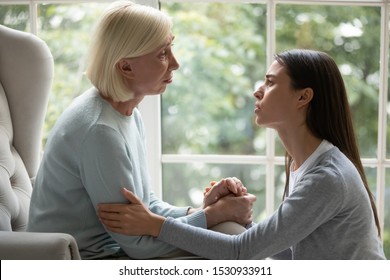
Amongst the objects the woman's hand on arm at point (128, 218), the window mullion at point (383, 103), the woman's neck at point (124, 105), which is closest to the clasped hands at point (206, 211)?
the woman's hand on arm at point (128, 218)

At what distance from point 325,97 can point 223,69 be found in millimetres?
2393

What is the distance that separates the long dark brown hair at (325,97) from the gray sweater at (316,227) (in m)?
0.06

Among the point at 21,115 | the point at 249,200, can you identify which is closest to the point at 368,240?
the point at 249,200

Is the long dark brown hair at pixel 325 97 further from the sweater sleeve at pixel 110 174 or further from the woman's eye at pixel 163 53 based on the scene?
the sweater sleeve at pixel 110 174

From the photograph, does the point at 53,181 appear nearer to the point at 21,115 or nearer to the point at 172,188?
the point at 21,115

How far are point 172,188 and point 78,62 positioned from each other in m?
0.95

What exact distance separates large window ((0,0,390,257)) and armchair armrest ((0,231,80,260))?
3.99 feet

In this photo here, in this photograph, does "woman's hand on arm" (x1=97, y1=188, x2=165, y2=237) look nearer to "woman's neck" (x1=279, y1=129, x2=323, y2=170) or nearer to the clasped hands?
the clasped hands

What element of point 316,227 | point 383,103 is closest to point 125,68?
point 316,227

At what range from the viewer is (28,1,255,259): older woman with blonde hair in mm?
1885

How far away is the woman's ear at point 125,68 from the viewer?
1980 millimetres

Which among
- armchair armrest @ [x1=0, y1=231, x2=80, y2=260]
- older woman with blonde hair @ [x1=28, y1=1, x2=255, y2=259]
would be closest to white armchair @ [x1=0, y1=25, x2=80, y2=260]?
older woman with blonde hair @ [x1=28, y1=1, x2=255, y2=259]

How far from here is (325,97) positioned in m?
1.96

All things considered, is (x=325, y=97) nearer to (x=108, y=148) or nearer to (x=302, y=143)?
(x=302, y=143)
